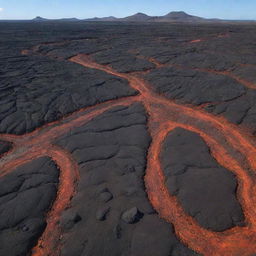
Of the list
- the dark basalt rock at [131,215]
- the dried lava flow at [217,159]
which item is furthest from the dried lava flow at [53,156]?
the dried lava flow at [217,159]

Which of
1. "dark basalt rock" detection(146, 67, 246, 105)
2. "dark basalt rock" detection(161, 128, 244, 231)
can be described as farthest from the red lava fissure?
"dark basalt rock" detection(146, 67, 246, 105)

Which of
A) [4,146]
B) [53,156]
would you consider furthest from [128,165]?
[4,146]

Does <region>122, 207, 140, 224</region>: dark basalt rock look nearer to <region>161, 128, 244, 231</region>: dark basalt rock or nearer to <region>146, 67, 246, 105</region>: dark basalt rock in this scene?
<region>161, 128, 244, 231</region>: dark basalt rock

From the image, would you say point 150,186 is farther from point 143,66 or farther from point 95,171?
point 143,66

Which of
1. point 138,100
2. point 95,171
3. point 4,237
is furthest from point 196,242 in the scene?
point 138,100

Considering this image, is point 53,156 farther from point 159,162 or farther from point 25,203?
point 159,162

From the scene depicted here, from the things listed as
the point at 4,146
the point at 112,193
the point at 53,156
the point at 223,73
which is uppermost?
the point at 112,193
